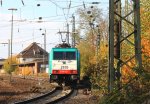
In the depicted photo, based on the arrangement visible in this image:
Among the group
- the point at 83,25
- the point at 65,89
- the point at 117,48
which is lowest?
the point at 65,89

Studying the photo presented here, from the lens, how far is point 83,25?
6588 cm

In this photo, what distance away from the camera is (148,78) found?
1311 centimetres

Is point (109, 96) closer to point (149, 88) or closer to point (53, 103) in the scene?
point (149, 88)

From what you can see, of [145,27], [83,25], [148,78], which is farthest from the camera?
[83,25]

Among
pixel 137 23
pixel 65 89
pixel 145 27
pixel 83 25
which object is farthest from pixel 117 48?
pixel 83 25

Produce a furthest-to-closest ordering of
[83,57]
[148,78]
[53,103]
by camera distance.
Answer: [83,57]
[53,103]
[148,78]

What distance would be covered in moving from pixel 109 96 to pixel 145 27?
53.4 feet

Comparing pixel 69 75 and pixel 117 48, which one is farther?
pixel 69 75

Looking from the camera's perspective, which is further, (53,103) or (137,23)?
(53,103)

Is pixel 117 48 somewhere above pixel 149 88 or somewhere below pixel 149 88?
above

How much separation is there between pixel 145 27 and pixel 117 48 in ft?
40.8

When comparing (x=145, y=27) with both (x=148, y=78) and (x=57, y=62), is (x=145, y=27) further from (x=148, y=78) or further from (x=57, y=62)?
(x=148, y=78)

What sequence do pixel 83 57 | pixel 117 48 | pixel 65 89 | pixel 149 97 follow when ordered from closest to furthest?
pixel 149 97 < pixel 117 48 < pixel 65 89 < pixel 83 57

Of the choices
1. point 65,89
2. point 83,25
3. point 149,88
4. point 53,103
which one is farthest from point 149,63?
point 83,25
